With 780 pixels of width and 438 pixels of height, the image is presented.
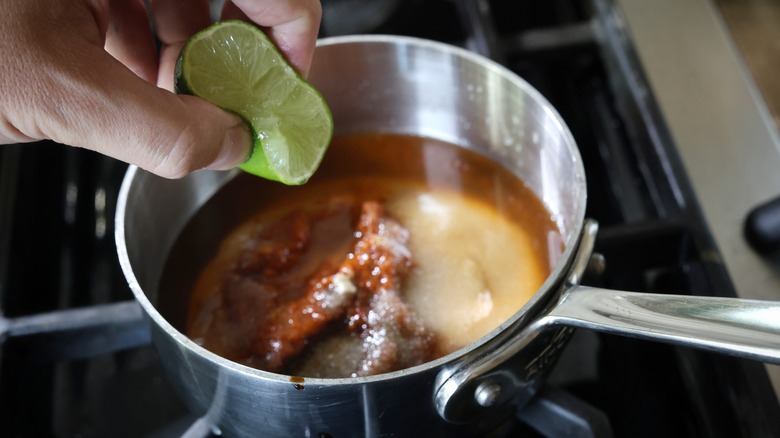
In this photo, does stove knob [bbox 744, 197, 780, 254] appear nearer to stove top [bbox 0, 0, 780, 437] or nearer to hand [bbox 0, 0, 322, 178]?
stove top [bbox 0, 0, 780, 437]

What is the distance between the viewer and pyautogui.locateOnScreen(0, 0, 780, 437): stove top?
2.32ft

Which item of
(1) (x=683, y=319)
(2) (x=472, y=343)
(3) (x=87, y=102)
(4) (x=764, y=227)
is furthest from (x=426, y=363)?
(4) (x=764, y=227)

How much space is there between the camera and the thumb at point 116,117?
49 centimetres

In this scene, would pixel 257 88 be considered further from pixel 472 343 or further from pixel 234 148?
pixel 472 343

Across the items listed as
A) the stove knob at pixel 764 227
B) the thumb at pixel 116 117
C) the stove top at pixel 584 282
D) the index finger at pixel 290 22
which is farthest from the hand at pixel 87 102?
the stove knob at pixel 764 227

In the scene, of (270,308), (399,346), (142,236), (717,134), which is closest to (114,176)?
(142,236)

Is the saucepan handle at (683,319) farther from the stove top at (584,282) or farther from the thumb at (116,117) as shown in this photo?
the thumb at (116,117)

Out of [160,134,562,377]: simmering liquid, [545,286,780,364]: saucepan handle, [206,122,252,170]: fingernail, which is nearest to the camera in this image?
[545,286,780,364]: saucepan handle

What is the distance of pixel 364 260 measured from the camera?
2.43 ft

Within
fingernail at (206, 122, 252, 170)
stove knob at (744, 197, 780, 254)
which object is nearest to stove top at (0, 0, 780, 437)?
stove knob at (744, 197, 780, 254)

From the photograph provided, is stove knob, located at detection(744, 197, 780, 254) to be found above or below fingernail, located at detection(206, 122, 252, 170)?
below

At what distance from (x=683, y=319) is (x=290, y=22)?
37 centimetres

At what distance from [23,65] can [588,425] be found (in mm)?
483

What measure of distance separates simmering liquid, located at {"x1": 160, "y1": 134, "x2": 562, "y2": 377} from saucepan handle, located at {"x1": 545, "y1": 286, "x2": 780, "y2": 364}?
6.2 inches
